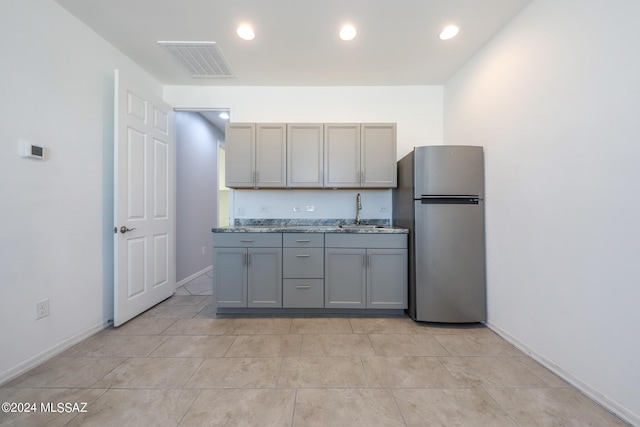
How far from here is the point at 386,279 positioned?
8.05 ft

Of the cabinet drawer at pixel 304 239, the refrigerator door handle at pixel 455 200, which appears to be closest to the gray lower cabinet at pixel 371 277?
the cabinet drawer at pixel 304 239

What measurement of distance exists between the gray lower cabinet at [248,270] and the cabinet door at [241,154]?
684mm

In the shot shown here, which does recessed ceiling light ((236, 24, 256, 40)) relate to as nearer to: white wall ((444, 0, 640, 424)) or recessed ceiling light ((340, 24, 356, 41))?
recessed ceiling light ((340, 24, 356, 41))

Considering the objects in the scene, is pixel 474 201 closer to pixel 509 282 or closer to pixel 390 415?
pixel 509 282

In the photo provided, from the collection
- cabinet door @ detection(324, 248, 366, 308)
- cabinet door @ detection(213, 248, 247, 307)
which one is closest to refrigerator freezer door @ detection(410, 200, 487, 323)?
cabinet door @ detection(324, 248, 366, 308)

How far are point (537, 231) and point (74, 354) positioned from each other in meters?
3.67

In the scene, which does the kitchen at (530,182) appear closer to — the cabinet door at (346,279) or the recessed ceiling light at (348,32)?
the cabinet door at (346,279)

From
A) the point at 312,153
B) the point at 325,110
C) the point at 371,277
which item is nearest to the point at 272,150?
the point at 312,153

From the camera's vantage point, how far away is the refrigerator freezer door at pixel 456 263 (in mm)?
2248

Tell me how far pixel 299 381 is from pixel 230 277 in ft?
4.25

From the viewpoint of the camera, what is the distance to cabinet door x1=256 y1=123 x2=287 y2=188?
8.98 ft

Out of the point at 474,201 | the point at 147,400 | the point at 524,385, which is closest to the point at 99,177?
the point at 147,400

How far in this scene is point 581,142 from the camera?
148cm

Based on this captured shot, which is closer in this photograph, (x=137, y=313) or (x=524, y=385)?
(x=524, y=385)
